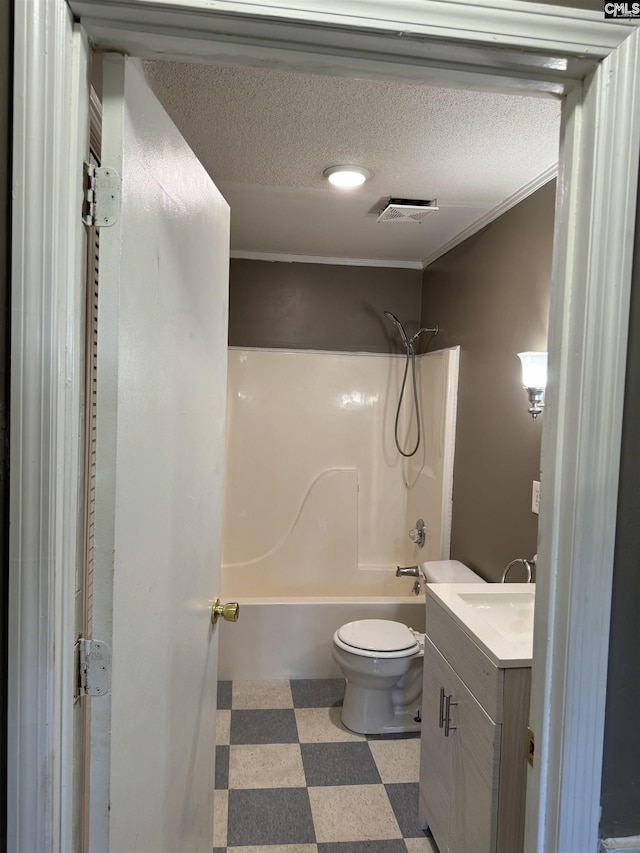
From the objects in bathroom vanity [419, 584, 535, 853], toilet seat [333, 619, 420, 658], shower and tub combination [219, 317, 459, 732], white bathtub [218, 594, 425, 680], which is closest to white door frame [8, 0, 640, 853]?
bathroom vanity [419, 584, 535, 853]

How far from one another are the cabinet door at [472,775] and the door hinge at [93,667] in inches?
40.2

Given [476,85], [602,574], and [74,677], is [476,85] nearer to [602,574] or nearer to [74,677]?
[602,574]

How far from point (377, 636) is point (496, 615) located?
3.03 ft

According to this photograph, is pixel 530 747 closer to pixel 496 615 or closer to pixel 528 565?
pixel 496 615

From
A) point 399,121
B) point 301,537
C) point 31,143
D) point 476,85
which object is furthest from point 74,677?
point 301,537

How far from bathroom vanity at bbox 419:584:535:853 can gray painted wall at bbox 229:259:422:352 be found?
7.04ft

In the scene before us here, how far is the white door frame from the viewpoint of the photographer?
0.77m

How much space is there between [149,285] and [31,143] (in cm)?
29

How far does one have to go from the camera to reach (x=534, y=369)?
6.57 feet

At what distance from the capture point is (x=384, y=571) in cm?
383

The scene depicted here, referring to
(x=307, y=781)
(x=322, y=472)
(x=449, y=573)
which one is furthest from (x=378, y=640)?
(x=322, y=472)

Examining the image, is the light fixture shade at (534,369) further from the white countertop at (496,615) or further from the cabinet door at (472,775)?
the cabinet door at (472,775)

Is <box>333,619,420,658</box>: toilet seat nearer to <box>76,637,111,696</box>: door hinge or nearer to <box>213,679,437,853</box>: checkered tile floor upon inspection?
<box>213,679,437,853</box>: checkered tile floor

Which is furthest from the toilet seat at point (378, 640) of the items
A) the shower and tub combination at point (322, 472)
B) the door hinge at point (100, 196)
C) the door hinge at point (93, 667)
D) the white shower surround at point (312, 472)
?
the door hinge at point (100, 196)
